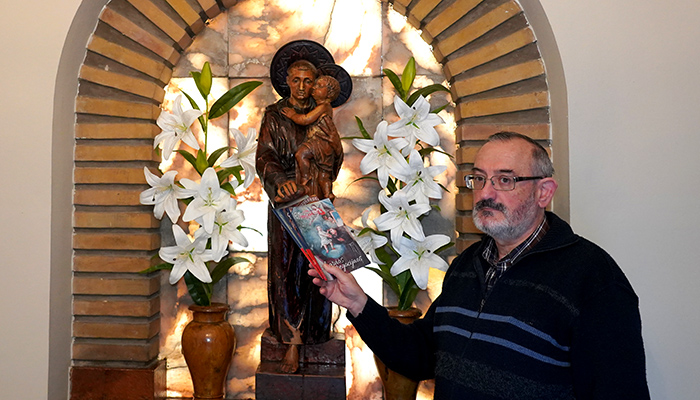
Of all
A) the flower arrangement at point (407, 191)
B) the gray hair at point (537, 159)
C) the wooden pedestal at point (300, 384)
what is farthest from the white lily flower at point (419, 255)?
the gray hair at point (537, 159)

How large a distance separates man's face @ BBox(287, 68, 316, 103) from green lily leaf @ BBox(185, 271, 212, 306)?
899 millimetres

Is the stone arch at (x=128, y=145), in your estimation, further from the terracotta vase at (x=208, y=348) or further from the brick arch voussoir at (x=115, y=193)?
the terracotta vase at (x=208, y=348)

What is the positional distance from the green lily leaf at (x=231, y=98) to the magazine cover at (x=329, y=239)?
1082 millimetres

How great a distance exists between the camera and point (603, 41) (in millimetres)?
2348

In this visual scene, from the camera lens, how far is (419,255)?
2467mm

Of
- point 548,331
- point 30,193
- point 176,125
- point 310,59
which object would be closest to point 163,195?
point 176,125

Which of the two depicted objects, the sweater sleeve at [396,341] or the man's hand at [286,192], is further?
the man's hand at [286,192]

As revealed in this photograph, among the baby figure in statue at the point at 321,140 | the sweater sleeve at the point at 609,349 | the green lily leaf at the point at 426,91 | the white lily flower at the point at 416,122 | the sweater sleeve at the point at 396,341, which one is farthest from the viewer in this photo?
the green lily leaf at the point at 426,91

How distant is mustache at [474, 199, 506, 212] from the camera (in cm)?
164

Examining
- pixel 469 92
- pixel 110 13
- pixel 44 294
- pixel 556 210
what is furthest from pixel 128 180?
pixel 556 210

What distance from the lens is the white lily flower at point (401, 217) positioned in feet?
7.97

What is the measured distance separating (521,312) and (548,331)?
80mm

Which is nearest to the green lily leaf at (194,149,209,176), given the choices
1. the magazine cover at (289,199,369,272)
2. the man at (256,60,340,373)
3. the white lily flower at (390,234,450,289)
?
the man at (256,60,340,373)

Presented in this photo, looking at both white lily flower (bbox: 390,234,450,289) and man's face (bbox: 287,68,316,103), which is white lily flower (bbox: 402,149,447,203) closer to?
white lily flower (bbox: 390,234,450,289)
